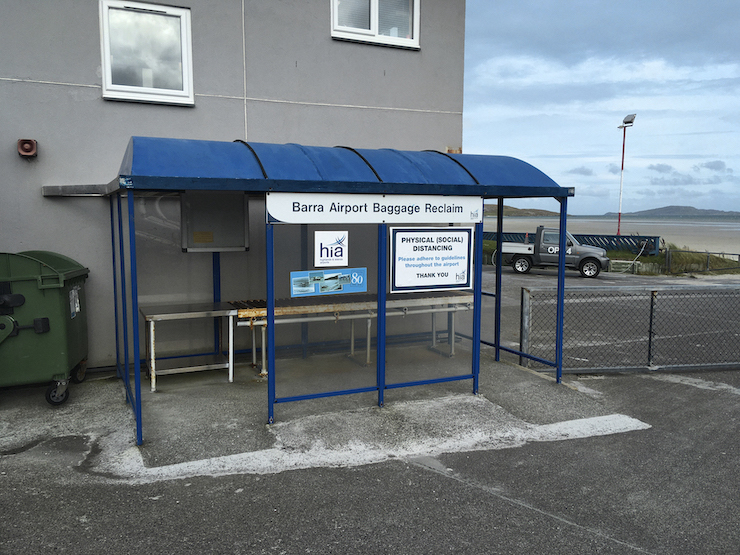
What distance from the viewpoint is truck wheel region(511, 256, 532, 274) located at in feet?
74.1

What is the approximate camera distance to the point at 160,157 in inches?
208

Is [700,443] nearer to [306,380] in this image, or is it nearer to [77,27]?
[306,380]

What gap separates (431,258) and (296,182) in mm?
1798

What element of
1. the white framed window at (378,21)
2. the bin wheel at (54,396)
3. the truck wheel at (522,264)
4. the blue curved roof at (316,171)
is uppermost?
the white framed window at (378,21)

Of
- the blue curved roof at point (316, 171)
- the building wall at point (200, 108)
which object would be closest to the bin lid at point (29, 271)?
the building wall at point (200, 108)

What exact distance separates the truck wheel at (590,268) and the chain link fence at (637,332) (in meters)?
5.50

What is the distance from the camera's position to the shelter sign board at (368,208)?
18.0ft

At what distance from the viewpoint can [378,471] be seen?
479 cm

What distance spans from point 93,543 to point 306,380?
374 centimetres

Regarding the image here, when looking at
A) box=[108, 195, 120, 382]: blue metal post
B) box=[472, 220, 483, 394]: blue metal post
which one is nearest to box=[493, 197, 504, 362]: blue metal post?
box=[472, 220, 483, 394]: blue metal post

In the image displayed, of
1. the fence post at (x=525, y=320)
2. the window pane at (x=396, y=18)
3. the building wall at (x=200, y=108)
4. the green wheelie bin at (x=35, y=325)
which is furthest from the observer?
the window pane at (x=396, y=18)

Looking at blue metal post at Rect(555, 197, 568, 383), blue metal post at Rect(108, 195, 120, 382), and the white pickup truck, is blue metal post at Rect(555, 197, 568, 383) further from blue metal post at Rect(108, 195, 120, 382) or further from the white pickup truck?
the white pickup truck

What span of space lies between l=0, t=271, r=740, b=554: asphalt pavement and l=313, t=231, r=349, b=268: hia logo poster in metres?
1.58

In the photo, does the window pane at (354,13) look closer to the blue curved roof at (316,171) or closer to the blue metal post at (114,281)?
the blue curved roof at (316,171)
